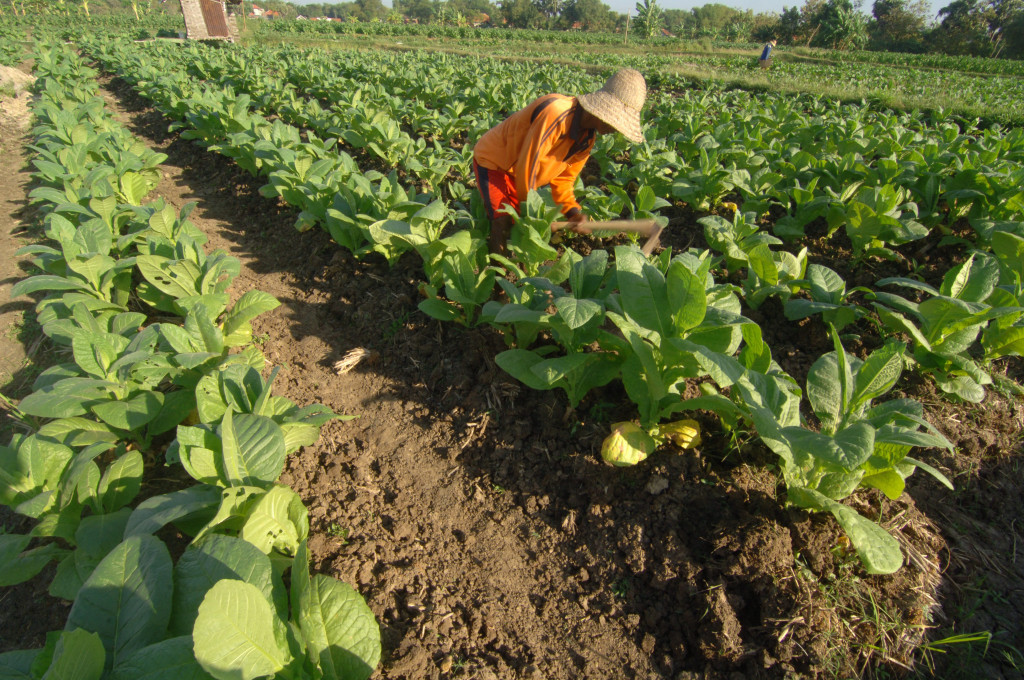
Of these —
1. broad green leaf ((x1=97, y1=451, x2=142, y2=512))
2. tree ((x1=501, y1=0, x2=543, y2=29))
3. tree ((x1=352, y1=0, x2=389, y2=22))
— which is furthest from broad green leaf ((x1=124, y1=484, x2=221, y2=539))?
tree ((x1=352, y1=0, x2=389, y2=22))

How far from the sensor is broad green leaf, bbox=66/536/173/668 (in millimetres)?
1438

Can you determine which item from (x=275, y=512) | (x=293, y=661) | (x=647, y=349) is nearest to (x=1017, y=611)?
(x=647, y=349)

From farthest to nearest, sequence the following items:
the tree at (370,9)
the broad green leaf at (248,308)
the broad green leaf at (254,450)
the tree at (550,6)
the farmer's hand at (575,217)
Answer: the tree at (370,9)
the tree at (550,6)
the farmer's hand at (575,217)
the broad green leaf at (248,308)
the broad green leaf at (254,450)

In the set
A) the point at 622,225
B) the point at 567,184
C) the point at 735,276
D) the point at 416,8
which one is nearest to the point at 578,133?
the point at 567,184

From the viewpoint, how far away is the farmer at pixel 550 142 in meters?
3.29

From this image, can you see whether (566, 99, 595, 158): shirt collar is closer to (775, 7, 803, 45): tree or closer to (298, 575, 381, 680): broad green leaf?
(298, 575, 381, 680): broad green leaf

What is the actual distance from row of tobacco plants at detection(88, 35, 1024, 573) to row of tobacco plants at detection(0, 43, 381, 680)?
1.16 m

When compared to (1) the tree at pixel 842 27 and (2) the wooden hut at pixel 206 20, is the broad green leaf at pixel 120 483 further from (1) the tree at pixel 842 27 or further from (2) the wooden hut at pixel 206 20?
(1) the tree at pixel 842 27

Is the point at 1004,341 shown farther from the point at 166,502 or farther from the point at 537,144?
the point at 166,502

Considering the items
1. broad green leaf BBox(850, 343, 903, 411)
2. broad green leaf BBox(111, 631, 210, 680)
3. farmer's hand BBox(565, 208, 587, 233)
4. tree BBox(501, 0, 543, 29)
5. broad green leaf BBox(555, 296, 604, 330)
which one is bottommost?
broad green leaf BBox(111, 631, 210, 680)

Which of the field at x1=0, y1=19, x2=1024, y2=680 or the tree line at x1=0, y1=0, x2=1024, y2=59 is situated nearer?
the field at x1=0, y1=19, x2=1024, y2=680

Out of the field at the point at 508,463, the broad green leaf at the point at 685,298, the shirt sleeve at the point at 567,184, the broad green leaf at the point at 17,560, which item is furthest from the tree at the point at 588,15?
the broad green leaf at the point at 17,560

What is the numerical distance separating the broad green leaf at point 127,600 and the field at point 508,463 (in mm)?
11

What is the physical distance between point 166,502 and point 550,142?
3.04m
